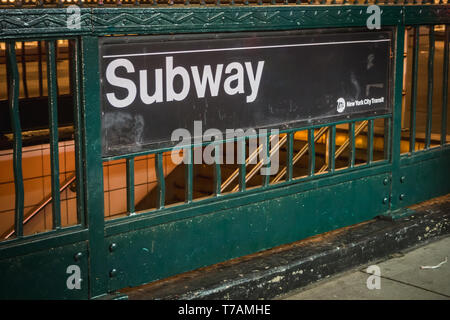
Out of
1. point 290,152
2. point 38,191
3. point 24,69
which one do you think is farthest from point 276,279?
point 24,69

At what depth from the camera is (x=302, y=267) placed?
5.12 metres

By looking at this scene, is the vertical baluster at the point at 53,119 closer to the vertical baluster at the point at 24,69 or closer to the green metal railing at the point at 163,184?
the green metal railing at the point at 163,184

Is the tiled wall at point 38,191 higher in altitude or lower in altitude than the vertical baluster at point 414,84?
lower

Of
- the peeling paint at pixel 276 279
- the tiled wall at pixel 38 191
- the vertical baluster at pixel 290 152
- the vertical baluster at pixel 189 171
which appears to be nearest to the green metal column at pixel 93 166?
the vertical baluster at pixel 189 171

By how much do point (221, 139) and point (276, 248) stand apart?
113 centimetres

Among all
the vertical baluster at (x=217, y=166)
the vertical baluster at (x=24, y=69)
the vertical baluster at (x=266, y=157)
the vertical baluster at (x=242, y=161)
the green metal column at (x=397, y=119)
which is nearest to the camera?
the vertical baluster at (x=217, y=166)

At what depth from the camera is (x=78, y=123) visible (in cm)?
402

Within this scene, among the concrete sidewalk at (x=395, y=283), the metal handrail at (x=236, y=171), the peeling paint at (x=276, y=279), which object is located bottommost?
the concrete sidewalk at (x=395, y=283)

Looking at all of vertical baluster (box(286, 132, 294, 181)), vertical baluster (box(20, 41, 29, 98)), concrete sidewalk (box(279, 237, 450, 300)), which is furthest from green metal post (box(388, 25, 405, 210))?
vertical baluster (box(20, 41, 29, 98))

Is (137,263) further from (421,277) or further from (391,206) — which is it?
(391,206)

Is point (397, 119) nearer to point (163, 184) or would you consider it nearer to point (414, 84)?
point (414, 84)

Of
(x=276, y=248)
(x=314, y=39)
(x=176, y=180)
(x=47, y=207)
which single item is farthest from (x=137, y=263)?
(x=176, y=180)

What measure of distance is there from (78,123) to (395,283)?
111 inches

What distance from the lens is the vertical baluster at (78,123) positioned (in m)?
3.93
